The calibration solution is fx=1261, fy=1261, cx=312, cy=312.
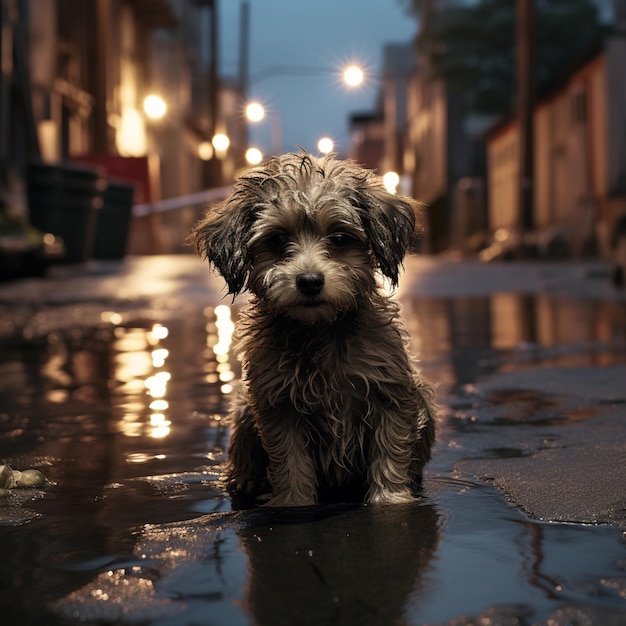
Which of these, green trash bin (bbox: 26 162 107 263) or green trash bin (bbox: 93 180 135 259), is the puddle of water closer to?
green trash bin (bbox: 26 162 107 263)

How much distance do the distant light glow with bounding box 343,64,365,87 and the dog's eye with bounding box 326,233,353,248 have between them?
2907cm

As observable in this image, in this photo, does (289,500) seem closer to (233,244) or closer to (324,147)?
(233,244)

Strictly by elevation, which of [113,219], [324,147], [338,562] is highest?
[113,219]

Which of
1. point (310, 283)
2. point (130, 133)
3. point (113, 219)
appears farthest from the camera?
point (130, 133)

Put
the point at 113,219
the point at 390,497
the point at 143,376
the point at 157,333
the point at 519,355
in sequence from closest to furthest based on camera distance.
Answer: the point at 390,497 < the point at 143,376 < the point at 519,355 < the point at 157,333 < the point at 113,219

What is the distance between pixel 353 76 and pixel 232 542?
→ 3016cm

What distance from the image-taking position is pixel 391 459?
390cm

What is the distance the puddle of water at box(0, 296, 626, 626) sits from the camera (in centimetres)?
286

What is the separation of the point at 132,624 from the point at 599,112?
2963 centimetres

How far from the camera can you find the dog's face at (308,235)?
3842 mm

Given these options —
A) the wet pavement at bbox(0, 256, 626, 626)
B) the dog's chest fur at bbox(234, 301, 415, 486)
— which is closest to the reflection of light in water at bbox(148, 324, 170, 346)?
the wet pavement at bbox(0, 256, 626, 626)

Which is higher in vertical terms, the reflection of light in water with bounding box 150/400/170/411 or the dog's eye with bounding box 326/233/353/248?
the dog's eye with bounding box 326/233/353/248

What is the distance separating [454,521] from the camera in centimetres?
365

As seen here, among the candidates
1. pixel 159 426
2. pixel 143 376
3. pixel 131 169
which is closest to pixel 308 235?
pixel 159 426
